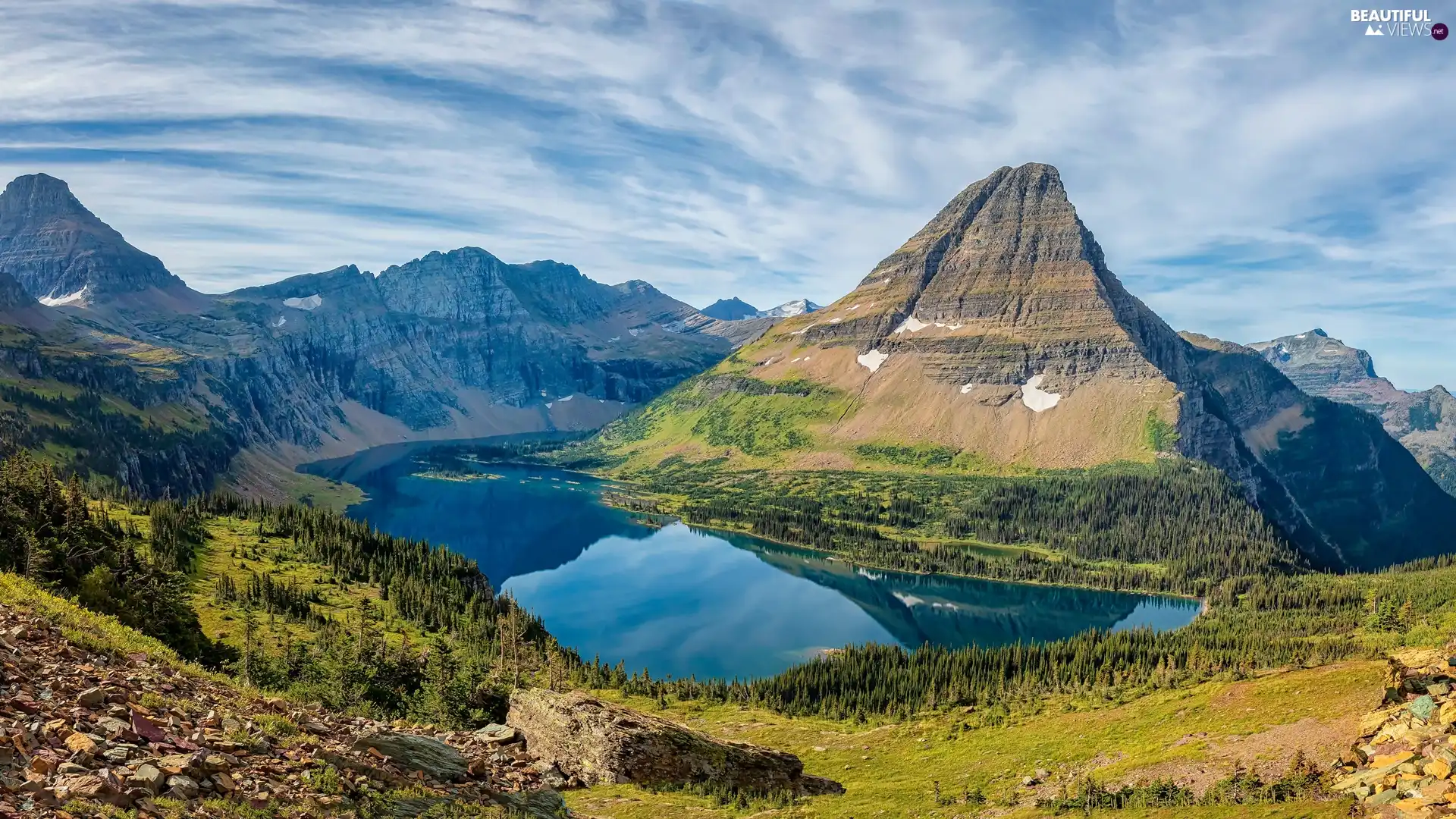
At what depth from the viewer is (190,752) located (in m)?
18.8

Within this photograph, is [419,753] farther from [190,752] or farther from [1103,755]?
[1103,755]

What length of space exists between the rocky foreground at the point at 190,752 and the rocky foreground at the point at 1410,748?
31.4 m

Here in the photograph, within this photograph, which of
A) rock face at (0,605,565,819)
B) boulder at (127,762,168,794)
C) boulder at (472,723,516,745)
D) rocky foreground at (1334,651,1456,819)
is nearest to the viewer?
rock face at (0,605,565,819)

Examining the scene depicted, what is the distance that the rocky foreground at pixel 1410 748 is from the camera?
999 inches

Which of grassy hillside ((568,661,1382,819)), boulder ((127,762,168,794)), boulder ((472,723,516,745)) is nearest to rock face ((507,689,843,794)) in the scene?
boulder ((472,723,516,745))

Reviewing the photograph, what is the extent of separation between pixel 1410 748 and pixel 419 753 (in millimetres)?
37619

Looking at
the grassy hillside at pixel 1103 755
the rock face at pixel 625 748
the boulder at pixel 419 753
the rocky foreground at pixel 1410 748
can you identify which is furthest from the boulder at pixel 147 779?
the rocky foreground at pixel 1410 748

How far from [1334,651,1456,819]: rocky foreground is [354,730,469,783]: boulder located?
33.1 metres

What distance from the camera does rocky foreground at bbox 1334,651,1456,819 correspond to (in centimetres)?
2538

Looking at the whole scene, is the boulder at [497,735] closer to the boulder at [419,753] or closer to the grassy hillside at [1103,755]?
the grassy hillside at [1103,755]

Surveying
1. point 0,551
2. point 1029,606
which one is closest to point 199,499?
point 0,551

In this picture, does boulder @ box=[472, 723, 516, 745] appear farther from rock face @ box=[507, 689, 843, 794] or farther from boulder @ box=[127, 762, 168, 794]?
boulder @ box=[127, 762, 168, 794]

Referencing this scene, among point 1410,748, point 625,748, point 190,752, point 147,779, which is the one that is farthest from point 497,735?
point 1410,748

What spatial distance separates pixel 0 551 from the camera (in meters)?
56.7
